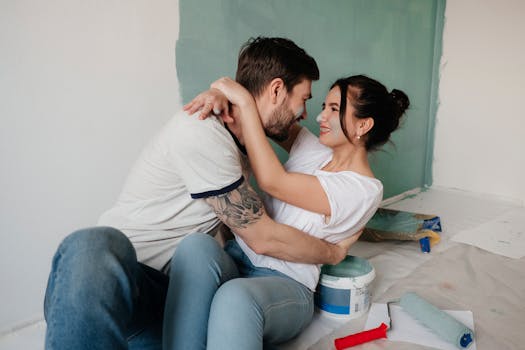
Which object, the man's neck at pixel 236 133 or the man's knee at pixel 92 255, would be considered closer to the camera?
the man's knee at pixel 92 255

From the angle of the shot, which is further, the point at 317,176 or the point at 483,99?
the point at 483,99

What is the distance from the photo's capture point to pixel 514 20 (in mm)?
2738

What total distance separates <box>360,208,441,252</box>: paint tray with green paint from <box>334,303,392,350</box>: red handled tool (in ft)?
2.56

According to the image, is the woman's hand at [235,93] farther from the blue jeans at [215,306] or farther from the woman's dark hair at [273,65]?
the blue jeans at [215,306]

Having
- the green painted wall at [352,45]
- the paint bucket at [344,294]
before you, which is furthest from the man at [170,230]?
the green painted wall at [352,45]

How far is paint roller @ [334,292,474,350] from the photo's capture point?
1.31m

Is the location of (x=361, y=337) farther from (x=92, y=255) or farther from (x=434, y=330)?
(x=92, y=255)

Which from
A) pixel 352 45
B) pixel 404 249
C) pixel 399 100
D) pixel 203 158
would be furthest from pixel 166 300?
pixel 352 45

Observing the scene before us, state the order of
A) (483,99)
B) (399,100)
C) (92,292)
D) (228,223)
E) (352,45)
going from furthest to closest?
(483,99)
(352,45)
(399,100)
(228,223)
(92,292)

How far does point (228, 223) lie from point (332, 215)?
1.02 feet

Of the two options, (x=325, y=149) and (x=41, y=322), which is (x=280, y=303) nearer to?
(x=325, y=149)

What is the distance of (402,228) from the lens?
2158 mm

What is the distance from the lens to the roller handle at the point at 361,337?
1.31 meters

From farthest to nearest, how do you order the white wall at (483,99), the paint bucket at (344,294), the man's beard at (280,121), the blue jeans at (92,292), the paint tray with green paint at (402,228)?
the white wall at (483,99) < the paint tray with green paint at (402,228) < the paint bucket at (344,294) < the man's beard at (280,121) < the blue jeans at (92,292)
